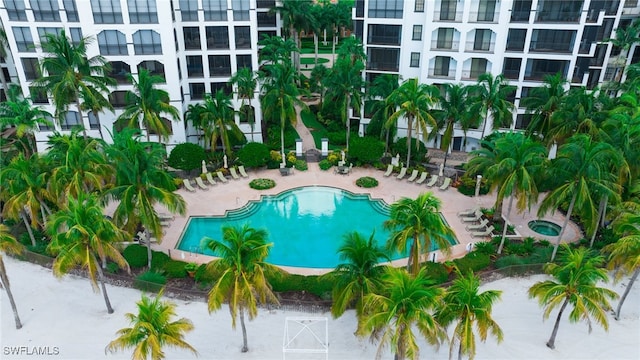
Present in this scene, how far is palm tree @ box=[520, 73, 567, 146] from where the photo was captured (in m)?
38.6

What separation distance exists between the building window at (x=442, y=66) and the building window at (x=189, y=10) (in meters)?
26.8

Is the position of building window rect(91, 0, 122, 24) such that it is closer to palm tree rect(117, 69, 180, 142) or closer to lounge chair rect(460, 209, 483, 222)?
palm tree rect(117, 69, 180, 142)

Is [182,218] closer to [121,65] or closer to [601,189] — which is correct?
[121,65]

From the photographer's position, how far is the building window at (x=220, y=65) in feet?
160

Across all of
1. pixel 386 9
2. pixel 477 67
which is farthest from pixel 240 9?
pixel 477 67

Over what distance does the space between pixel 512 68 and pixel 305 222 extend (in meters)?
29.1

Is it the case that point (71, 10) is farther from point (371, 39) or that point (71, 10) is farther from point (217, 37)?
point (371, 39)

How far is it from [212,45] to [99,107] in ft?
47.5

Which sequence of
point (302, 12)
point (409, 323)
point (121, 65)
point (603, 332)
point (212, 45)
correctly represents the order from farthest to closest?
point (302, 12)
point (212, 45)
point (121, 65)
point (603, 332)
point (409, 323)

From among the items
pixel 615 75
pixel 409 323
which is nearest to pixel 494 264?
pixel 409 323

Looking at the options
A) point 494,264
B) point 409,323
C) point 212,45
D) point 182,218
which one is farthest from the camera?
point 212,45

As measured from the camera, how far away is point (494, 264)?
31.9m

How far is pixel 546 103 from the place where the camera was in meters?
39.1

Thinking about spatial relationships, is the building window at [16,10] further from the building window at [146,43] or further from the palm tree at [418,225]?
the palm tree at [418,225]
